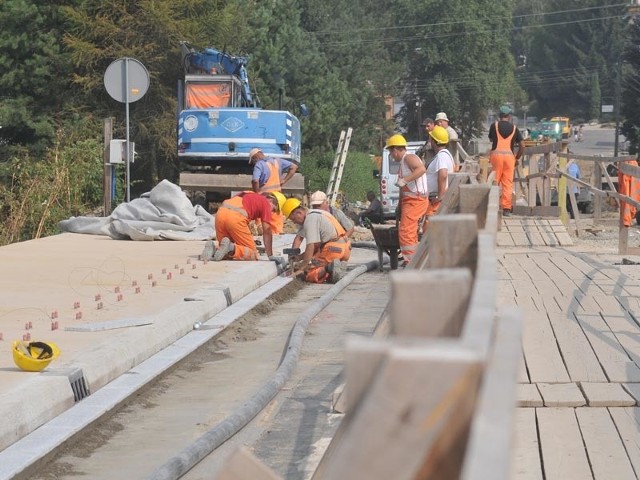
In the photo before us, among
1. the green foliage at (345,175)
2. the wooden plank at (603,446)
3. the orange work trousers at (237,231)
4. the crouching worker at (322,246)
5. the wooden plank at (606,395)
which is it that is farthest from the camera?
the green foliage at (345,175)

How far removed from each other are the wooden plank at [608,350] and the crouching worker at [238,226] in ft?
24.6

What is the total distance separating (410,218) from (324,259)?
1.55 metres

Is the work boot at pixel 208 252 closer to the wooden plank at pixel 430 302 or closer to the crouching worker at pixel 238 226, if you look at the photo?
the crouching worker at pixel 238 226

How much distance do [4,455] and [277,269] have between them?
9632 mm

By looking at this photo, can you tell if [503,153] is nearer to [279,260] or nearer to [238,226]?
[279,260]

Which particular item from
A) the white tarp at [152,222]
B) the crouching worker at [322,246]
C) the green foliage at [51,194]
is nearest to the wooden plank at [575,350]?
the crouching worker at [322,246]

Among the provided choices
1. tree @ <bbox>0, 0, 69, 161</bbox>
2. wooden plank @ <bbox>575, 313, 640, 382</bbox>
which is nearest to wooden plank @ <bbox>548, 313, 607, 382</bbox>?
wooden plank @ <bbox>575, 313, 640, 382</bbox>

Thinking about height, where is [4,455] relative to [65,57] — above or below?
below

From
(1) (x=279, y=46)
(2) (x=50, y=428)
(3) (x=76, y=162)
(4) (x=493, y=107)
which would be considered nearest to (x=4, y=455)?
(2) (x=50, y=428)

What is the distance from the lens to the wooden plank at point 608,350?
7156 millimetres

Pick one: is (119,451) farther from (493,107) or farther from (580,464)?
(493,107)

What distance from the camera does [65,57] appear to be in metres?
37.0

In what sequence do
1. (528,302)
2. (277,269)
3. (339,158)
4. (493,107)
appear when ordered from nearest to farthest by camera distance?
1. (528,302)
2. (277,269)
3. (339,158)
4. (493,107)

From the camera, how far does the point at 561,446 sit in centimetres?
575
